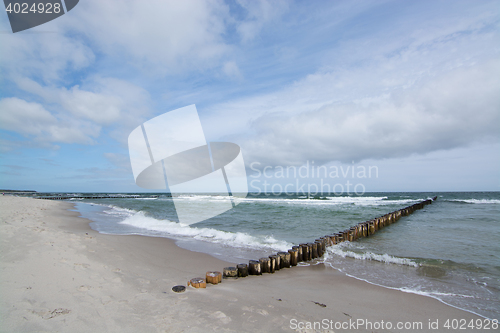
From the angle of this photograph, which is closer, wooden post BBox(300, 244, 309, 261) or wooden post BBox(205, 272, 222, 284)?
wooden post BBox(205, 272, 222, 284)

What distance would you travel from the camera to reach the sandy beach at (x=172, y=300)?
3.01 m

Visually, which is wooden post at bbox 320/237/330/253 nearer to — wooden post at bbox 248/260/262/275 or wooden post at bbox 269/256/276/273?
wooden post at bbox 269/256/276/273

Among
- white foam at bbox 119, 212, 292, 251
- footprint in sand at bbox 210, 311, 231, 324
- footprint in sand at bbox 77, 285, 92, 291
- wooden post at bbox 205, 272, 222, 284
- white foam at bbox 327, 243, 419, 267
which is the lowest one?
white foam at bbox 327, 243, 419, 267

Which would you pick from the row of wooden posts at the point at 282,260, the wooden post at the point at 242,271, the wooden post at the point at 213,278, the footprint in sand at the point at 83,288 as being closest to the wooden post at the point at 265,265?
the row of wooden posts at the point at 282,260

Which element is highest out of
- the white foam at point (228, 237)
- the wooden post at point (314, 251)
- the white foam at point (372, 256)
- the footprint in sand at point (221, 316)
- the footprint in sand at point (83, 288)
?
the footprint in sand at point (83, 288)

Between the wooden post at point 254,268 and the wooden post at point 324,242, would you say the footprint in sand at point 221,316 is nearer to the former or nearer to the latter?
the wooden post at point 254,268

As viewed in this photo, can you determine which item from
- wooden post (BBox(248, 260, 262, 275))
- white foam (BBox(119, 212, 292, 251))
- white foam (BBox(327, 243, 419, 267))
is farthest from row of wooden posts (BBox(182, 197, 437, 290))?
white foam (BBox(119, 212, 292, 251))

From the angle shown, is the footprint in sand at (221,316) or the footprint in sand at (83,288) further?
the footprint in sand at (83,288)

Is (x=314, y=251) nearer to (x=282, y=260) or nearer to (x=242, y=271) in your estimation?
(x=282, y=260)

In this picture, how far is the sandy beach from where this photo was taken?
301cm

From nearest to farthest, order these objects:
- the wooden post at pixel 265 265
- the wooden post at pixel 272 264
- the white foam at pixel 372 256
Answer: the wooden post at pixel 265 265, the wooden post at pixel 272 264, the white foam at pixel 372 256

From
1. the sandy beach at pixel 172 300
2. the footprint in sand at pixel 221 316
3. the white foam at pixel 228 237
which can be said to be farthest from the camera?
the white foam at pixel 228 237

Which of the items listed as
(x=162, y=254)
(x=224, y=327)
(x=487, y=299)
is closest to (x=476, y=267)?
(x=487, y=299)

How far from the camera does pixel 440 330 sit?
11.7ft
